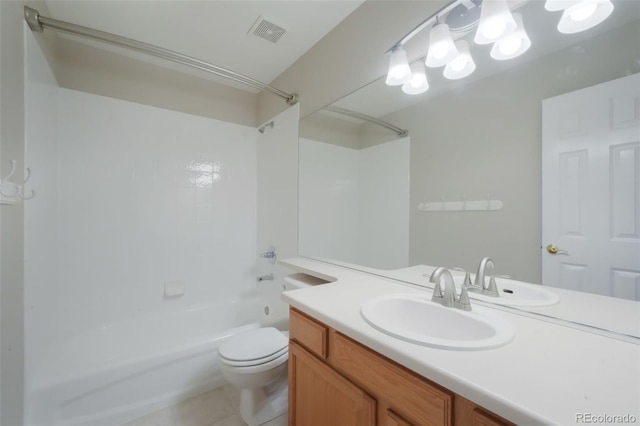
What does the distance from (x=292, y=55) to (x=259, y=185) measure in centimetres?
118

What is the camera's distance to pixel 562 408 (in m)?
0.42

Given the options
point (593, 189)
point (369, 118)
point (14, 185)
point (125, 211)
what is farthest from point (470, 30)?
point (125, 211)

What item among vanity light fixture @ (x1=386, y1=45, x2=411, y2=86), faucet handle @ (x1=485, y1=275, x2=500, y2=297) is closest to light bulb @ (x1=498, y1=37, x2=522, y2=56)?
vanity light fixture @ (x1=386, y1=45, x2=411, y2=86)

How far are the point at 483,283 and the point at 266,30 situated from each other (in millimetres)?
1916

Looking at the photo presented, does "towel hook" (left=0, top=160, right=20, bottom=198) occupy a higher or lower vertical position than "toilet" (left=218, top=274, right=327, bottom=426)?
higher

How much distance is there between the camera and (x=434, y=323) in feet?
2.90

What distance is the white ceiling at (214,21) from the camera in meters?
1.43

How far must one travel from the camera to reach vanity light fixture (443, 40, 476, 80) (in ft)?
3.37

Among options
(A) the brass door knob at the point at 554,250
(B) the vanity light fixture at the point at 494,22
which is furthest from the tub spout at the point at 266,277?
(B) the vanity light fixture at the point at 494,22

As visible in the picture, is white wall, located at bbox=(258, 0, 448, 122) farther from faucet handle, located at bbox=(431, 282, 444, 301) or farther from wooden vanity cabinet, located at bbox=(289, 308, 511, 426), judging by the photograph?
wooden vanity cabinet, located at bbox=(289, 308, 511, 426)

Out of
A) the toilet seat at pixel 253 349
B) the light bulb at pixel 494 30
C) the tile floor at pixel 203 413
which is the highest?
the light bulb at pixel 494 30

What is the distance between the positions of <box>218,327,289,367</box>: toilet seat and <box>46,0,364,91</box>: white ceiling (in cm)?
199

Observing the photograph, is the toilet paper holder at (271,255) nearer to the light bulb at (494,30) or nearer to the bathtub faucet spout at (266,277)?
the bathtub faucet spout at (266,277)

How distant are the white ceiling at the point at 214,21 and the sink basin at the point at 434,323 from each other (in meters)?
1.65
